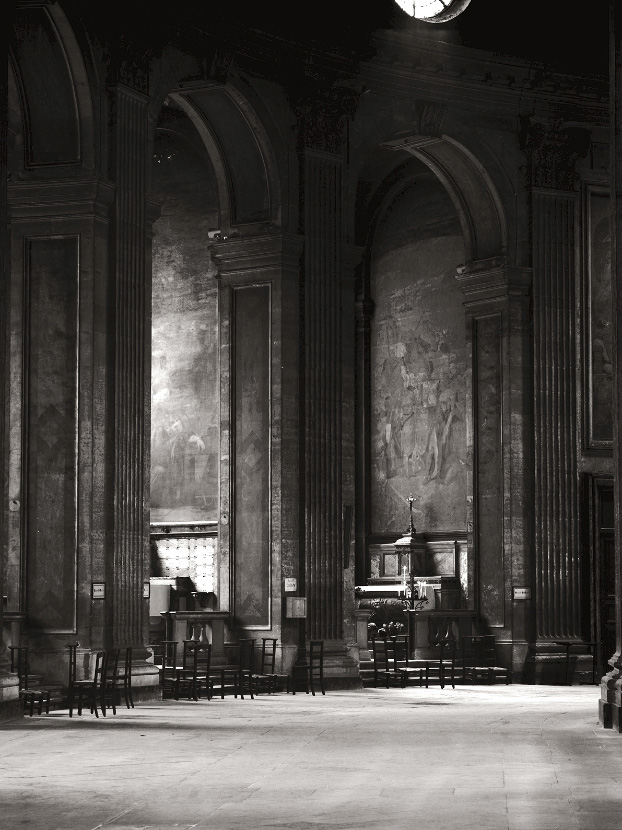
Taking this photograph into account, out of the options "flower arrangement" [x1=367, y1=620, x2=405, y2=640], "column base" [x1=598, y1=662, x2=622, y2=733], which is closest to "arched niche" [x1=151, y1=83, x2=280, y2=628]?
"flower arrangement" [x1=367, y1=620, x2=405, y2=640]

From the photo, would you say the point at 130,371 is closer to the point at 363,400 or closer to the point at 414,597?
the point at 414,597

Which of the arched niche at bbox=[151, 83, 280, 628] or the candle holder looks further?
the arched niche at bbox=[151, 83, 280, 628]

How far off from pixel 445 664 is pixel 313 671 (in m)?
3.65

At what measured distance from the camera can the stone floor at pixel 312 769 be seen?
10.2 m

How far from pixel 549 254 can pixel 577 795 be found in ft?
59.4

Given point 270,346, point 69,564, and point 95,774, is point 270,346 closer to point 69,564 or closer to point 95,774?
point 69,564

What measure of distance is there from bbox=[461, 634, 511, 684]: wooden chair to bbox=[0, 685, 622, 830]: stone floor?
19.9 ft

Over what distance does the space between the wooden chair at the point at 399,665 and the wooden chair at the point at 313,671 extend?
1.59 m

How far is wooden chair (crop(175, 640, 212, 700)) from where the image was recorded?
22391 millimetres

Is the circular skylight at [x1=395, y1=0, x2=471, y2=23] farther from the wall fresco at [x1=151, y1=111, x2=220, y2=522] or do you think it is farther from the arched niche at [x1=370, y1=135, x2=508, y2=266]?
the wall fresco at [x1=151, y1=111, x2=220, y2=522]

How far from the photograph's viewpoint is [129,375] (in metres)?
21.8

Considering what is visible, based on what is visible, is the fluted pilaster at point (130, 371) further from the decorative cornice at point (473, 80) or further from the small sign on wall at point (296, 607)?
the decorative cornice at point (473, 80)

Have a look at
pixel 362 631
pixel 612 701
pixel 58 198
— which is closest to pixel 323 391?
pixel 362 631

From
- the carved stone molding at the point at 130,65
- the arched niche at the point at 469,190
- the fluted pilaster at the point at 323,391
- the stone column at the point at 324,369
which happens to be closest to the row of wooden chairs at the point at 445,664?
the stone column at the point at 324,369
